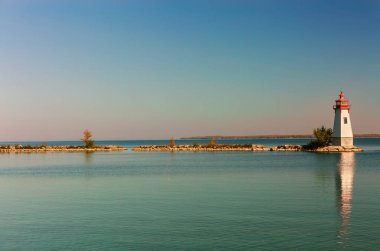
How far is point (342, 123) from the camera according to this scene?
3086 inches

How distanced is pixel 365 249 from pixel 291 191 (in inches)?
593

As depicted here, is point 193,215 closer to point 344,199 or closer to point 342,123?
point 344,199

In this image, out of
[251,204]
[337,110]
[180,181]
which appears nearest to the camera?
[251,204]

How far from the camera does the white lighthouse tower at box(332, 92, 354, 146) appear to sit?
77.9 metres

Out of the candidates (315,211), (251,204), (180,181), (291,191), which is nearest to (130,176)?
(180,181)

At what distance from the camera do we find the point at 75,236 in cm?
1875

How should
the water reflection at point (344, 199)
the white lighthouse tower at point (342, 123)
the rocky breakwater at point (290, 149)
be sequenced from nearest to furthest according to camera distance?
the water reflection at point (344, 199) → the white lighthouse tower at point (342, 123) → the rocky breakwater at point (290, 149)

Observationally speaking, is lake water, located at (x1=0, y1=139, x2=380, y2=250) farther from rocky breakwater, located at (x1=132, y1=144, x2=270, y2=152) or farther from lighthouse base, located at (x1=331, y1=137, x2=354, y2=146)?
rocky breakwater, located at (x1=132, y1=144, x2=270, y2=152)

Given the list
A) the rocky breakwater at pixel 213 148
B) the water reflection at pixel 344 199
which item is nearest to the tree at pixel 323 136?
the rocky breakwater at pixel 213 148

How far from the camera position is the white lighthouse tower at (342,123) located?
77.9 meters

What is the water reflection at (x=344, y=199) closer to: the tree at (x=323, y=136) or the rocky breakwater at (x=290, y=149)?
the tree at (x=323, y=136)

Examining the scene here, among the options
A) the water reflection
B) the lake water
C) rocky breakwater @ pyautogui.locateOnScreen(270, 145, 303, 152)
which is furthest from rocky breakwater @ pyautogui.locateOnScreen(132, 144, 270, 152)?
the lake water

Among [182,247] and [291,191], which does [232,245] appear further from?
[291,191]

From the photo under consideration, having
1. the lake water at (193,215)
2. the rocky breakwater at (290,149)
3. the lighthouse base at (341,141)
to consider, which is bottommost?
the lake water at (193,215)
